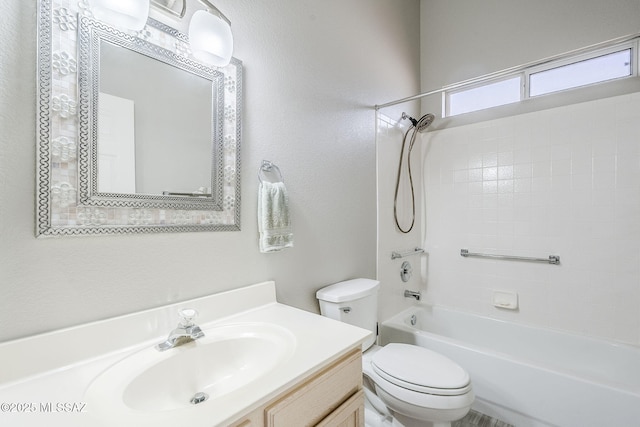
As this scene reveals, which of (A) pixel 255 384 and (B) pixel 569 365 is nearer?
(A) pixel 255 384

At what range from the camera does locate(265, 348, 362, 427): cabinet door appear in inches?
26.7

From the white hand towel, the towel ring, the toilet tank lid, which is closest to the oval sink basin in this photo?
the white hand towel

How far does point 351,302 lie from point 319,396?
72 centimetres

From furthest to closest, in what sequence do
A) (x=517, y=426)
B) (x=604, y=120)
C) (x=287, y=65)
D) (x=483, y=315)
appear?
(x=483, y=315), (x=604, y=120), (x=517, y=426), (x=287, y=65)

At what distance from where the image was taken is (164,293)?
966 mm

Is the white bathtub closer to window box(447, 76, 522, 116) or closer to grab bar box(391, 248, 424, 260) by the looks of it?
grab bar box(391, 248, 424, 260)

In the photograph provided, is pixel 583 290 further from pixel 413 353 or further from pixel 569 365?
pixel 413 353

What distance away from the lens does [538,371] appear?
1.43 meters

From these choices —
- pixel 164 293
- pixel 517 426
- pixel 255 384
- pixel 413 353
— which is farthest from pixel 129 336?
pixel 517 426

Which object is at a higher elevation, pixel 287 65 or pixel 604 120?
pixel 287 65

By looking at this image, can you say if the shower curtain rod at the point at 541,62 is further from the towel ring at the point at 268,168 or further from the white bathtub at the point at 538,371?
the white bathtub at the point at 538,371

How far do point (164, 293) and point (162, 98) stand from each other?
0.67m

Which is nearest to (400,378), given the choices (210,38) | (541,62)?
(210,38)

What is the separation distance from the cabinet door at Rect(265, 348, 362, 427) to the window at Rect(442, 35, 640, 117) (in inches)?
64.5
